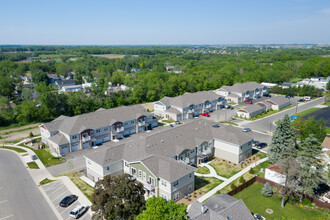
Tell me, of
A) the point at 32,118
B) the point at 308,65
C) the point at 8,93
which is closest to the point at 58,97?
the point at 32,118

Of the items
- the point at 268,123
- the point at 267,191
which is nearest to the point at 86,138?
the point at 267,191

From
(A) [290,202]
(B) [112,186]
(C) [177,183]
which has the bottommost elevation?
(A) [290,202]

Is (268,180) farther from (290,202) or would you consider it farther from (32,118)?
(32,118)

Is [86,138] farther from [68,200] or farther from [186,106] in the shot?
[186,106]

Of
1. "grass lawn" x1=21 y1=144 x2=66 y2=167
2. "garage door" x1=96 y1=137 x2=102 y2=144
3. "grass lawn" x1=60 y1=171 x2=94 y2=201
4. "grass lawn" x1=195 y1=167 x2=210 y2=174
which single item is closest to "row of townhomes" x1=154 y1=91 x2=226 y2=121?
"garage door" x1=96 y1=137 x2=102 y2=144

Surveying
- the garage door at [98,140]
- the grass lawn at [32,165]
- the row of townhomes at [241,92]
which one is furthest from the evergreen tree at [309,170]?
the row of townhomes at [241,92]

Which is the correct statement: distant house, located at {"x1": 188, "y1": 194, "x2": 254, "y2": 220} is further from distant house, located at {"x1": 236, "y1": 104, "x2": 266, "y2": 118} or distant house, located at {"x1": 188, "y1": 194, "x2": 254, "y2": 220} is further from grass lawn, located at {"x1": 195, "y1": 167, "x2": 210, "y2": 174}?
distant house, located at {"x1": 236, "y1": 104, "x2": 266, "y2": 118}
